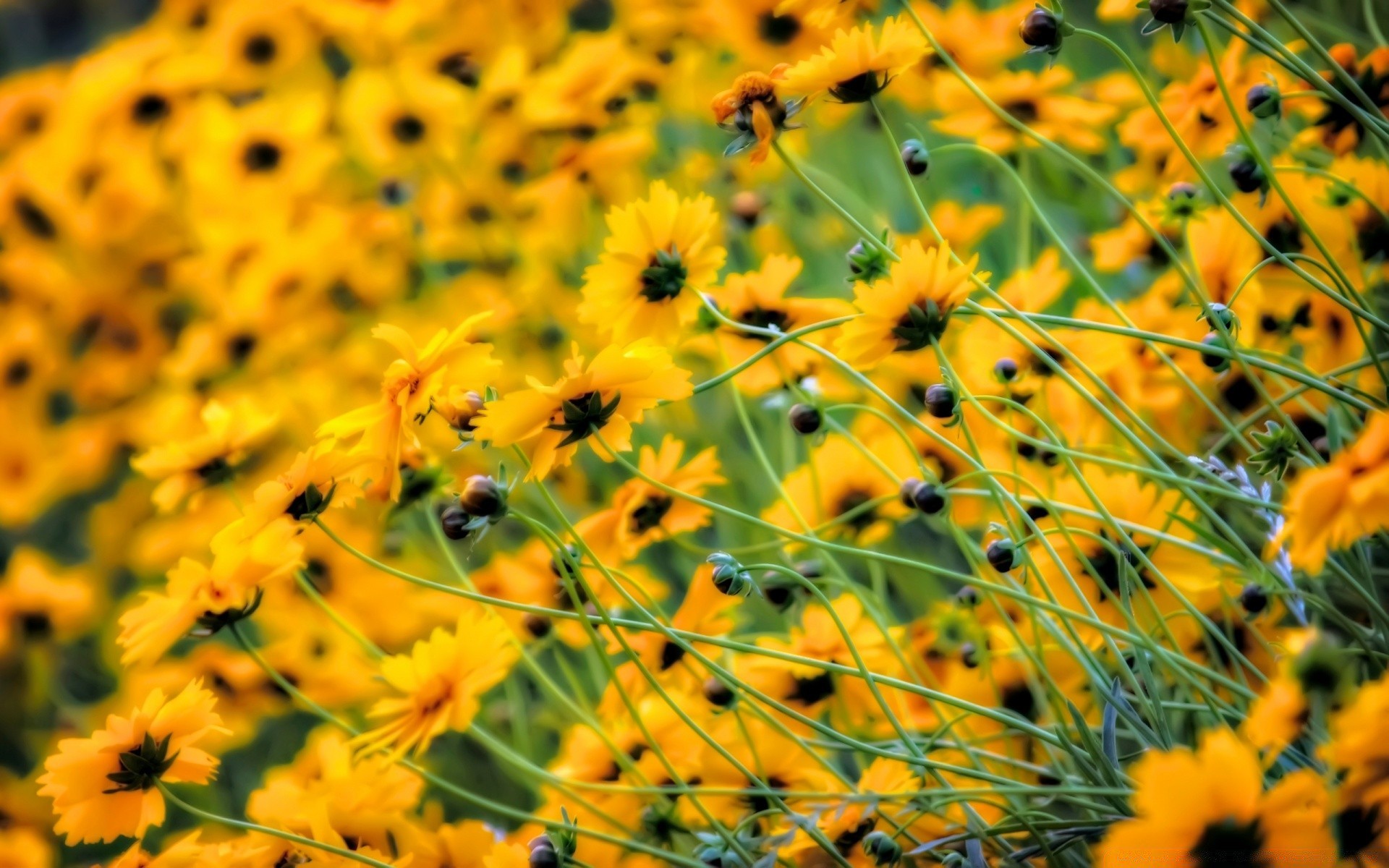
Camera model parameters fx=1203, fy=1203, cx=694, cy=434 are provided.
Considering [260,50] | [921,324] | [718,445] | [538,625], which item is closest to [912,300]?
[921,324]

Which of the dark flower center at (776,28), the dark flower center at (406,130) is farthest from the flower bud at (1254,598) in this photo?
the dark flower center at (406,130)

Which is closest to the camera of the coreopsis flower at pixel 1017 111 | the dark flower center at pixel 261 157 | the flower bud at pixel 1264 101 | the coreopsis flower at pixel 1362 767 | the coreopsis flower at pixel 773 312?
the coreopsis flower at pixel 1362 767

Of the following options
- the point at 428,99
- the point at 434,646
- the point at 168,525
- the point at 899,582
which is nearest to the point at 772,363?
the point at 434,646

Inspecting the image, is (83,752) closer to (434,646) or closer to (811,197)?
(434,646)

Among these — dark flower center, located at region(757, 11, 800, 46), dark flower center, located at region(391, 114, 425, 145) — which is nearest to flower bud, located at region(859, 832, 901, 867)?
dark flower center, located at region(757, 11, 800, 46)

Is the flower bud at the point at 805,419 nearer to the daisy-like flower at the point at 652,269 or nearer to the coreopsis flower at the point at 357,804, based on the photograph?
the daisy-like flower at the point at 652,269

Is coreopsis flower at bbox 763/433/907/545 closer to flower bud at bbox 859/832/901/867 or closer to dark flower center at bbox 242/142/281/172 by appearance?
flower bud at bbox 859/832/901/867
